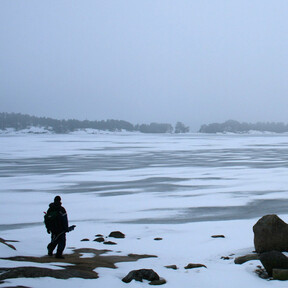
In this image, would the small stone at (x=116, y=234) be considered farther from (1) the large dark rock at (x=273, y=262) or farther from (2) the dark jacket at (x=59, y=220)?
(1) the large dark rock at (x=273, y=262)

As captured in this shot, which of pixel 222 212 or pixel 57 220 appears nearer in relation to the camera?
pixel 57 220

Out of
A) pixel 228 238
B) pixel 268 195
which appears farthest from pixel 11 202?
pixel 268 195

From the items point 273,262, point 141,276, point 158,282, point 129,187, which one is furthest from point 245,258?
point 129,187

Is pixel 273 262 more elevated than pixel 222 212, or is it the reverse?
pixel 273 262

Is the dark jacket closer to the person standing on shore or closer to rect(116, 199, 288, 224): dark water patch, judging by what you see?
the person standing on shore

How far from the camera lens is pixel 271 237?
31.4 feet

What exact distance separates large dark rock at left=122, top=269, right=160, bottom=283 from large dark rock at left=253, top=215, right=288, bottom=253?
2998mm

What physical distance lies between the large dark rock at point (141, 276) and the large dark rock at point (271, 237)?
9.84ft

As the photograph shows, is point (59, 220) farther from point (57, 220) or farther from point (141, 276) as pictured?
point (141, 276)

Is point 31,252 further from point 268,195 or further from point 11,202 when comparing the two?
point 268,195

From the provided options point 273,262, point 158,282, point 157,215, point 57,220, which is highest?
Result: point 57,220

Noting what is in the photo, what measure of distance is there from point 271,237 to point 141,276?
346cm

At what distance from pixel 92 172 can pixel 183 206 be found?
1285cm

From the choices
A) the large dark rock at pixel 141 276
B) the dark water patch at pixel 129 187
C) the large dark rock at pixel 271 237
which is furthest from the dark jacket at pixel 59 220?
the dark water patch at pixel 129 187
